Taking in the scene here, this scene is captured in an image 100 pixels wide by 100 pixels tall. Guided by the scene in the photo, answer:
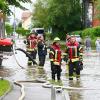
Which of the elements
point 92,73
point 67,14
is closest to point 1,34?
point 92,73

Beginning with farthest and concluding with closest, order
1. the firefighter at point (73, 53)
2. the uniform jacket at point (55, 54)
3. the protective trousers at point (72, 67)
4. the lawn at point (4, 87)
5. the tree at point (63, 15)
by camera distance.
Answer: the tree at point (63, 15) < the protective trousers at point (72, 67) < the firefighter at point (73, 53) < the uniform jacket at point (55, 54) < the lawn at point (4, 87)

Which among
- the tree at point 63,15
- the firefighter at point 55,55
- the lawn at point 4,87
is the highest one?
the tree at point 63,15

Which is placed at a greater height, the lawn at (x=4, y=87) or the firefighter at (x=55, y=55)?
the firefighter at (x=55, y=55)

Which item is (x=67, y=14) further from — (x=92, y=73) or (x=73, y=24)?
(x=92, y=73)

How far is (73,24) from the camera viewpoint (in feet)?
275

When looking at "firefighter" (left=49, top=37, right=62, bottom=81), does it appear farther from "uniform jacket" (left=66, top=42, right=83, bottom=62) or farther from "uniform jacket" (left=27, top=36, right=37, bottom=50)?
"uniform jacket" (left=27, top=36, right=37, bottom=50)

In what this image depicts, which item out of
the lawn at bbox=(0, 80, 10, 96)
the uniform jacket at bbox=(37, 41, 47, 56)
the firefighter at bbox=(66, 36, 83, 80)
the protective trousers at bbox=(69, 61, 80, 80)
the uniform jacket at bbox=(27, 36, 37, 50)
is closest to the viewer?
the lawn at bbox=(0, 80, 10, 96)

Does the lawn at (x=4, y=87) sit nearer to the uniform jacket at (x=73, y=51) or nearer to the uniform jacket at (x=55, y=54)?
the uniform jacket at (x=55, y=54)

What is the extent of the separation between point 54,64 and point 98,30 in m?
44.6

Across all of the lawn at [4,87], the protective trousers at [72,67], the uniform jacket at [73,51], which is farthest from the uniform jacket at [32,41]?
the lawn at [4,87]

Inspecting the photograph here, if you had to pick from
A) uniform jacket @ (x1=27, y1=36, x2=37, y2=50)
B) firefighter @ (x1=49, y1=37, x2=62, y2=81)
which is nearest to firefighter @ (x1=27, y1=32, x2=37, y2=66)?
uniform jacket @ (x1=27, y1=36, x2=37, y2=50)

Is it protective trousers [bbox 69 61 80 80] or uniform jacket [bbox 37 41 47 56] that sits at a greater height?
uniform jacket [bbox 37 41 47 56]

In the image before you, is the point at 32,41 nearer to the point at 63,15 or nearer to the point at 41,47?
the point at 41,47

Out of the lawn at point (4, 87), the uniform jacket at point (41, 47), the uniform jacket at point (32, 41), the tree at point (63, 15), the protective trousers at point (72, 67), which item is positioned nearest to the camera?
the lawn at point (4, 87)
